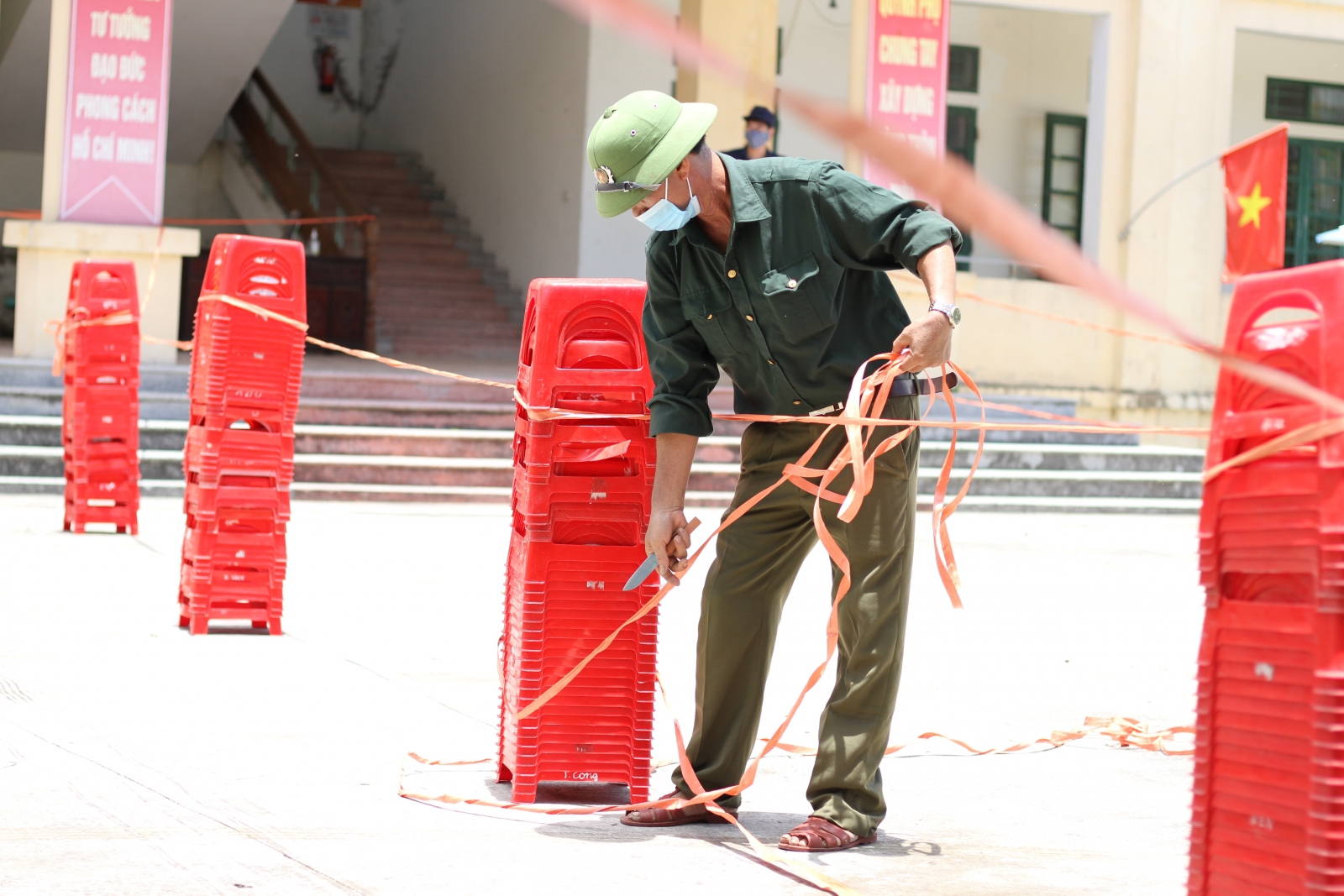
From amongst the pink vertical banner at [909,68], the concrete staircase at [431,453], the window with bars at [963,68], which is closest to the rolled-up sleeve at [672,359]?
the concrete staircase at [431,453]

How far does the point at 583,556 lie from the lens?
396 cm

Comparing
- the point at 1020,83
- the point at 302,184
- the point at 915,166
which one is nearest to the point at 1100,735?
the point at 915,166

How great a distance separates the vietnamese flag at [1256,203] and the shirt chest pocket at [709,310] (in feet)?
41.1

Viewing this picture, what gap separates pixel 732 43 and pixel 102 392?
823cm

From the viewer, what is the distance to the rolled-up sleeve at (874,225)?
3.45 m

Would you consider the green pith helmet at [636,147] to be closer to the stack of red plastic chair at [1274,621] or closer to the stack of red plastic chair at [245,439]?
the stack of red plastic chair at [1274,621]

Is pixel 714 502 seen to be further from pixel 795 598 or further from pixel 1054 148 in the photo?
pixel 1054 148

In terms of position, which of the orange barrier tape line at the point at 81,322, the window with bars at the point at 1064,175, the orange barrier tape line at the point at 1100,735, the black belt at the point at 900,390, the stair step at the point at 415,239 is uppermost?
the window with bars at the point at 1064,175

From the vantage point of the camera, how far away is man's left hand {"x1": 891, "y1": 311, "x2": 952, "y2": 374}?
3.33 m

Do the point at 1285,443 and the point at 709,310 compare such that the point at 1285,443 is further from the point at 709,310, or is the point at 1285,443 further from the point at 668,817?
the point at 668,817

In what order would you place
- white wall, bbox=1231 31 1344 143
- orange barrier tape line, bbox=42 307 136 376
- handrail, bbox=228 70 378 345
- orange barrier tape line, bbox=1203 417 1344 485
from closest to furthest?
orange barrier tape line, bbox=1203 417 1344 485 → orange barrier tape line, bbox=42 307 136 376 → handrail, bbox=228 70 378 345 → white wall, bbox=1231 31 1344 143

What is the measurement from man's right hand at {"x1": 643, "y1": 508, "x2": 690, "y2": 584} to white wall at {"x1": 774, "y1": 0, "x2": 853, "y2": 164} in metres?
14.5

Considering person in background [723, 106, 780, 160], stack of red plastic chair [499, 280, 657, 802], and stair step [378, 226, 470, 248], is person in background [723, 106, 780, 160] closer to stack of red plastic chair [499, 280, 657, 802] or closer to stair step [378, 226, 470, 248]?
stair step [378, 226, 470, 248]

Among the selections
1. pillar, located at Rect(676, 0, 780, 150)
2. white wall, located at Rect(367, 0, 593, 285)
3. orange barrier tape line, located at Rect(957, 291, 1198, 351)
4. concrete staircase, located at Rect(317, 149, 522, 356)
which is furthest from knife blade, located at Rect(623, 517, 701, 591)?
concrete staircase, located at Rect(317, 149, 522, 356)
